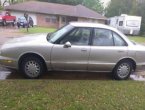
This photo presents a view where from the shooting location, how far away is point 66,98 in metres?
5.59

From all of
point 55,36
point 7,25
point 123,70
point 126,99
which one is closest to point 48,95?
point 126,99

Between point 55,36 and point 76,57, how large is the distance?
90 cm

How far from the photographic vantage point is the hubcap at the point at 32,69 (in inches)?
277

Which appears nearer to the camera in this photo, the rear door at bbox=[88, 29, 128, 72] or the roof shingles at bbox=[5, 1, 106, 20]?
the rear door at bbox=[88, 29, 128, 72]

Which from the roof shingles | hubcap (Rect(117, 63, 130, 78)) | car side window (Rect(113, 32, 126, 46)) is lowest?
hubcap (Rect(117, 63, 130, 78))

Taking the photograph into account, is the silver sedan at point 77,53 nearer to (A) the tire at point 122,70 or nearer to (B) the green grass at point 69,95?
(A) the tire at point 122,70

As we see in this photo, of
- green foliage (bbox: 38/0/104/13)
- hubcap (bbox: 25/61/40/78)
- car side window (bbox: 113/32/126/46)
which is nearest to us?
hubcap (bbox: 25/61/40/78)

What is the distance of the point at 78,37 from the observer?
7.32 meters

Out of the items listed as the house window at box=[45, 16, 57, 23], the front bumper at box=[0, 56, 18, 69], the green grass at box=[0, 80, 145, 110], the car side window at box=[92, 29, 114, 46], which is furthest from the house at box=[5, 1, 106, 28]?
the green grass at box=[0, 80, 145, 110]

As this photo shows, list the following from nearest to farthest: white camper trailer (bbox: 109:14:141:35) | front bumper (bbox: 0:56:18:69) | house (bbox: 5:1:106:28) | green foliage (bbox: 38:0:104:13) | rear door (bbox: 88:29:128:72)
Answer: front bumper (bbox: 0:56:18:69), rear door (bbox: 88:29:128:72), white camper trailer (bbox: 109:14:141:35), house (bbox: 5:1:106:28), green foliage (bbox: 38:0:104:13)

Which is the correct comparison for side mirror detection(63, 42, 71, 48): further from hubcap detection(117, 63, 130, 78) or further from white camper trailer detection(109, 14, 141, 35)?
white camper trailer detection(109, 14, 141, 35)


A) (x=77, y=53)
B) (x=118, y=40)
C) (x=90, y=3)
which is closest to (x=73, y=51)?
(x=77, y=53)

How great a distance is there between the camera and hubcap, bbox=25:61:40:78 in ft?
23.1

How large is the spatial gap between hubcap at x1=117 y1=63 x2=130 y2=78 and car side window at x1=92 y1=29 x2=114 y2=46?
2.52 ft
